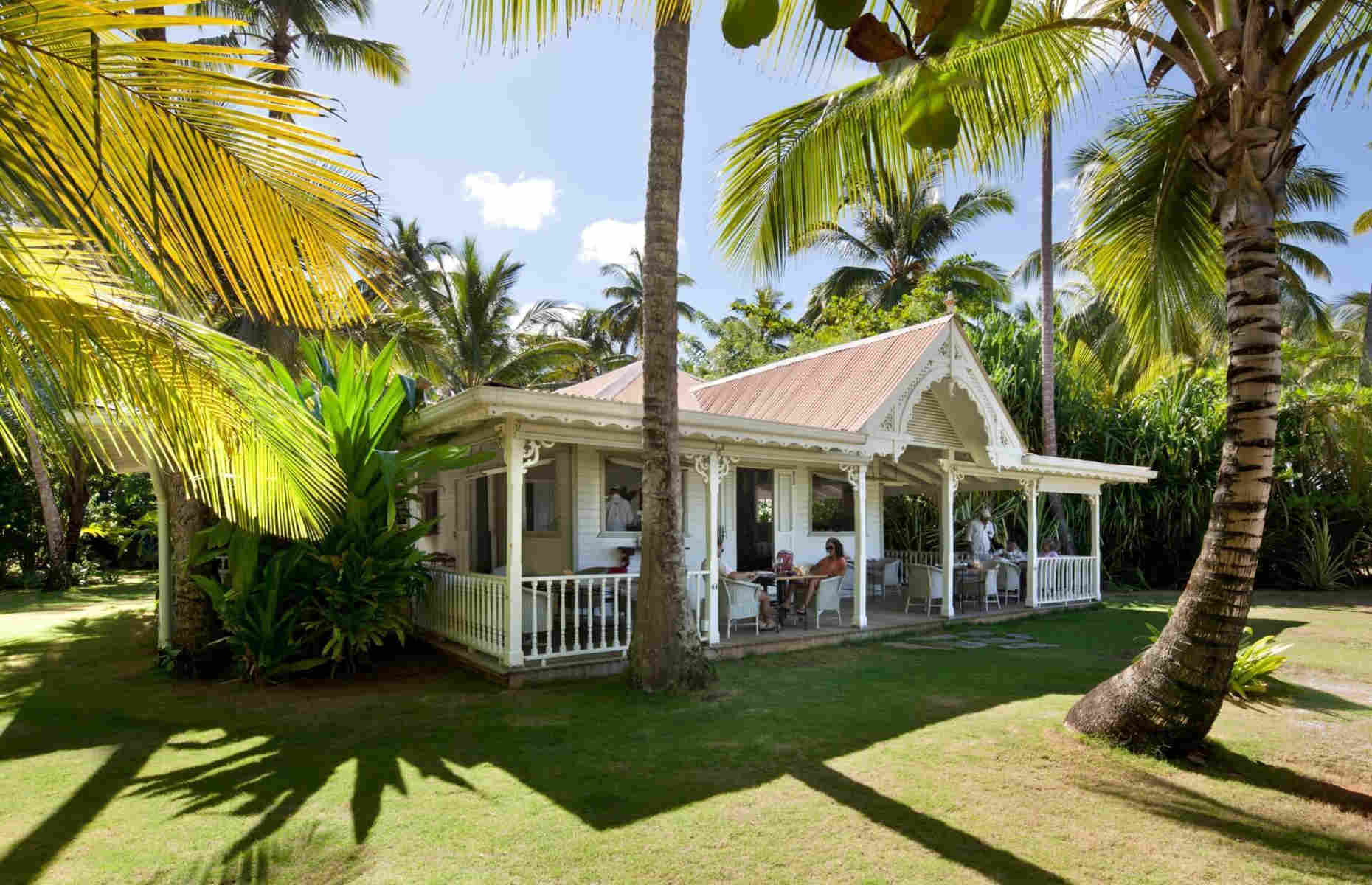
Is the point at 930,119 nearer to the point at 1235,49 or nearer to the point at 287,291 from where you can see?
the point at 287,291

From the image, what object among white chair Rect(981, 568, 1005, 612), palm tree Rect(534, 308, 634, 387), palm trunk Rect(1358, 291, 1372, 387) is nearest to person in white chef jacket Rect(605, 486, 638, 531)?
white chair Rect(981, 568, 1005, 612)

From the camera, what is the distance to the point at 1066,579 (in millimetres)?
15094

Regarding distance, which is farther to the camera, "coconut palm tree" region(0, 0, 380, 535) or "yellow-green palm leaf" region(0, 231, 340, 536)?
"yellow-green palm leaf" region(0, 231, 340, 536)

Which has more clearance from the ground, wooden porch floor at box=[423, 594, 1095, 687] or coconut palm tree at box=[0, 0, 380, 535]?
coconut palm tree at box=[0, 0, 380, 535]

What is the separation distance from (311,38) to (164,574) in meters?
15.7

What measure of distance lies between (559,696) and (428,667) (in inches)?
96.2

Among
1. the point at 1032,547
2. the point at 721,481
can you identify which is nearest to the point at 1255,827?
the point at 721,481

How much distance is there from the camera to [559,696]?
25.8ft

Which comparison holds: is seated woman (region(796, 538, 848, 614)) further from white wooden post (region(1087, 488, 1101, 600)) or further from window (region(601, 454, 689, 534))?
white wooden post (region(1087, 488, 1101, 600))

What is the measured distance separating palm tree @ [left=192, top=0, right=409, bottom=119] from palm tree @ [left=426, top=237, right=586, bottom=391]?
786cm

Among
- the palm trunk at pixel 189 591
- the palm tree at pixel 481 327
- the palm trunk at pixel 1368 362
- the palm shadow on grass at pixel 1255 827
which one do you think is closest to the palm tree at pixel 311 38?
the palm tree at pixel 481 327

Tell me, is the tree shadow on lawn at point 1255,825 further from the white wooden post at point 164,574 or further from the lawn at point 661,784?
the white wooden post at point 164,574

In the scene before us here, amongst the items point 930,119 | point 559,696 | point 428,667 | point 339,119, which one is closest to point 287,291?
point 339,119

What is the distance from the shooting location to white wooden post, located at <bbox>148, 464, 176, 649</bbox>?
30.6 feet
